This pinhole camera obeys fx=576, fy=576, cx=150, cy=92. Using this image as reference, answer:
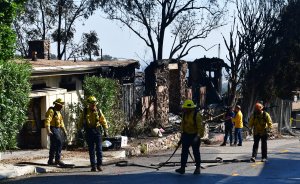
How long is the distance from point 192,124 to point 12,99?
4468mm

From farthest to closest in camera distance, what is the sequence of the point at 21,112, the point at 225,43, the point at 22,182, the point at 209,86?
the point at 225,43 → the point at 209,86 → the point at 21,112 → the point at 22,182

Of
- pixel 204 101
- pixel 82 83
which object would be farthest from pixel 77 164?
pixel 204 101

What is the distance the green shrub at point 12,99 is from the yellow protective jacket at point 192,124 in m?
4.13

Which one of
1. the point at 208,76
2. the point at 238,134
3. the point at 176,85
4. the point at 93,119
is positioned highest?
the point at 208,76

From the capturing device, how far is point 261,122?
16125 millimetres

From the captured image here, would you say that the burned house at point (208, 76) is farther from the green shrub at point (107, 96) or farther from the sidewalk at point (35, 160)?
the sidewalk at point (35, 160)

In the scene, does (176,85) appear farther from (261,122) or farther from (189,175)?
(189,175)

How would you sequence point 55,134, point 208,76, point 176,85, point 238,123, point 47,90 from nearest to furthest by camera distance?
point 55,134, point 47,90, point 238,123, point 176,85, point 208,76

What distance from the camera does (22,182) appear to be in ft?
41.2

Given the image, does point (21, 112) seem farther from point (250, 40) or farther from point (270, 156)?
point (250, 40)

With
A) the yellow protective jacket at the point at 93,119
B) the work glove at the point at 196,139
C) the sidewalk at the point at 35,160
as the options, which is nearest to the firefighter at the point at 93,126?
the yellow protective jacket at the point at 93,119

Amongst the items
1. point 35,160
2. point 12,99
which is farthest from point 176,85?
point 12,99

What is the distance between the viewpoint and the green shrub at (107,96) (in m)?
19.5

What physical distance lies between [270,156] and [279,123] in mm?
21509
